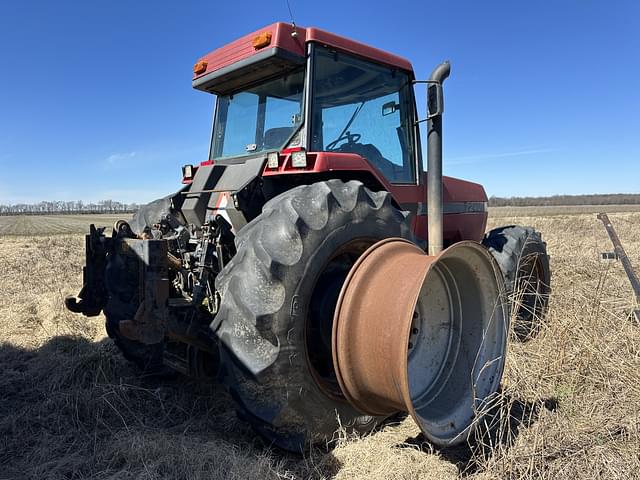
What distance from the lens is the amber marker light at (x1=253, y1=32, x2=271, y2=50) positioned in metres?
3.49

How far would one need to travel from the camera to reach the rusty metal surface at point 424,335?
2.63m

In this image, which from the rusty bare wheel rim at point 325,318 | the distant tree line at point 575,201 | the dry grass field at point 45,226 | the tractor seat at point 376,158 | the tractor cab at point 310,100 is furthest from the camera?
the distant tree line at point 575,201

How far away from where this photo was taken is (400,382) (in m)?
2.51

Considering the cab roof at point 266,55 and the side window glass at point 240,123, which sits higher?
the cab roof at point 266,55

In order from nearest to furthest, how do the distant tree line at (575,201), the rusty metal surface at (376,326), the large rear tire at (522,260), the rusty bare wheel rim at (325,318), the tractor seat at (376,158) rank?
1. the rusty metal surface at (376,326)
2. the rusty bare wheel rim at (325,318)
3. the tractor seat at (376,158)
4. the large rear tire at (522,260)
5. the distant tree line at (575,201)

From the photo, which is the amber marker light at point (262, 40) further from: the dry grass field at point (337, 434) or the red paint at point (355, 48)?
the dry grass field at point (337, 434)

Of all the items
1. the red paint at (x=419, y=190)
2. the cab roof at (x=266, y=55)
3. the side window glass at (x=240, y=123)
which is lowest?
the red paint at (x=419, y=190)

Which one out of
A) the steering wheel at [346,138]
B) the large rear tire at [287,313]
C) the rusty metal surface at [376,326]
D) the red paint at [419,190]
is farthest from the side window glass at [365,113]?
the rusty metal surface at [376,326]

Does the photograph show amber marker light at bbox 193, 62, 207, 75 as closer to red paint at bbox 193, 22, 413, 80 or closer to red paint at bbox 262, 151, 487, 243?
red paint at bbox 193, 22, 413, 80

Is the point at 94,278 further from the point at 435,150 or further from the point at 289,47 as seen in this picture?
the point at 435,150

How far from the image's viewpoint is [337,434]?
3.00 meters

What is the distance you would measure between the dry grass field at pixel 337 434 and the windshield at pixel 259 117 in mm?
2046

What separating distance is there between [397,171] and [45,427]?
3286mm

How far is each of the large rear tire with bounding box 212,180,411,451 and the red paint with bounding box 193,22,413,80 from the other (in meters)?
1.17
